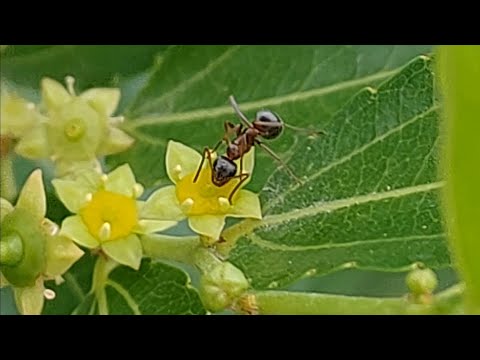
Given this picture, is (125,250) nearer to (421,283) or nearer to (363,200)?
(363,200)

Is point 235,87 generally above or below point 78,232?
above

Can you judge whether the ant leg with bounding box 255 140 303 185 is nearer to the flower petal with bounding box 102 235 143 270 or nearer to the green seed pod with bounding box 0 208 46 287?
the flower petal with bounding box 102 235 143 270

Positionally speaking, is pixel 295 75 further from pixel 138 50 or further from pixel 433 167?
pixel 433 167

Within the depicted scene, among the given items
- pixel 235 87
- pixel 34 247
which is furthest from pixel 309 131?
pixel 34 247

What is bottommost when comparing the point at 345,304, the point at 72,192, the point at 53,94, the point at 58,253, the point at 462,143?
the point at 462,143

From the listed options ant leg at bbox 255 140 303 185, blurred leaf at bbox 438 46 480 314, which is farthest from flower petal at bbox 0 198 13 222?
blurred leaf at bbox 438 46 480 314

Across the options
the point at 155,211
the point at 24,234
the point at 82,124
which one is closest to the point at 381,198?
the point at 155,211
